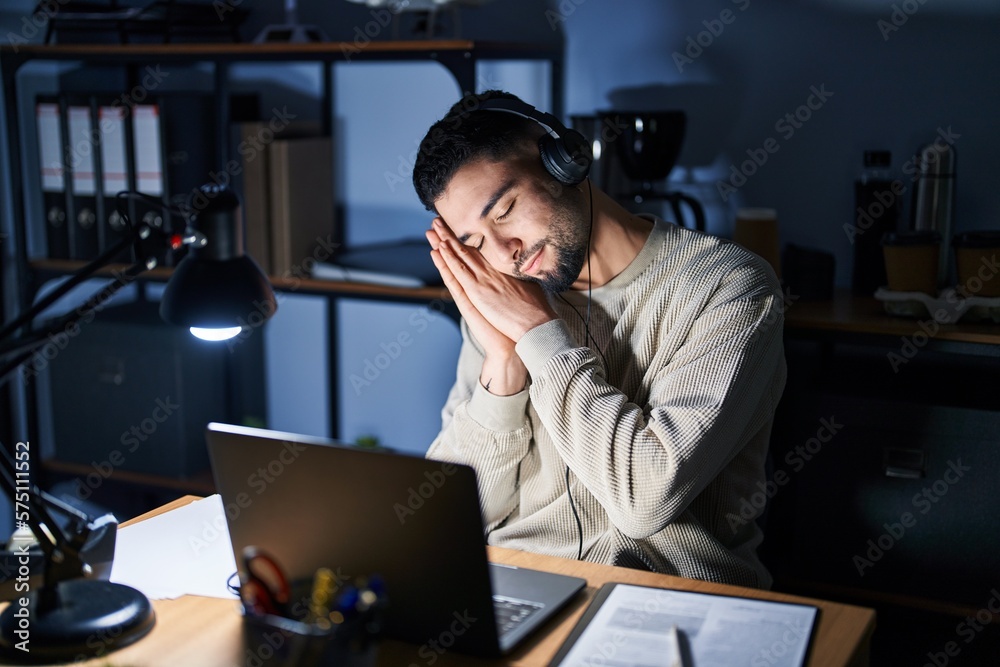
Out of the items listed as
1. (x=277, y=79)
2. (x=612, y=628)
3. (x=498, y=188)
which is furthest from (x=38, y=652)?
(x=277, y=79)

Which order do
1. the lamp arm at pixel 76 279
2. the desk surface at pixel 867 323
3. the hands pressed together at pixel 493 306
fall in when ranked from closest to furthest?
the lamp arm at pixel 76 279 < the hands pressed together at pixel 493 306 < the desk surface at pixel 867 323

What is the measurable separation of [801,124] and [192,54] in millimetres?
1346

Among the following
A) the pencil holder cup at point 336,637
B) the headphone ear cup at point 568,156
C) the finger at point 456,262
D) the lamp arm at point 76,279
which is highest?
the headphone ear cup at point 568,156

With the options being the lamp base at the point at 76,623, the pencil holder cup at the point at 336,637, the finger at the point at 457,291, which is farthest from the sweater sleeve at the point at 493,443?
the pencil holder cup at the point at 336,637

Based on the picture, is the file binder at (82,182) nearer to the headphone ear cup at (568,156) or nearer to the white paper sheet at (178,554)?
the white paper sheet at (178,554)

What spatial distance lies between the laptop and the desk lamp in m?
0.13

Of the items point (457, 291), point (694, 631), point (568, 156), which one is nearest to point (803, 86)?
point (568, 156)

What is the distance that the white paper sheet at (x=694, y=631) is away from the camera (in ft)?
3.17

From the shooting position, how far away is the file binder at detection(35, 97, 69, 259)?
245 centimetres

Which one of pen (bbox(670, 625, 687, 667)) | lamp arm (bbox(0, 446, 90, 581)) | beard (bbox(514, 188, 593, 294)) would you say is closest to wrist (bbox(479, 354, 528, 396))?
beard (bbox(514, 188, 593, 294))

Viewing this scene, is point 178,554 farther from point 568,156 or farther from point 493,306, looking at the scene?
point 568,156

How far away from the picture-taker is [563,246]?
4.93 ft

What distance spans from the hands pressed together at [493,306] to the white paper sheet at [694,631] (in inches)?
17.0

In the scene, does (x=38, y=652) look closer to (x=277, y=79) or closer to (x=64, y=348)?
(x=64, y=348)
